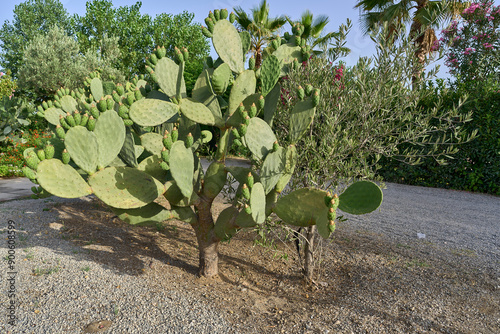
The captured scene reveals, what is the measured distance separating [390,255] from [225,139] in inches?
108

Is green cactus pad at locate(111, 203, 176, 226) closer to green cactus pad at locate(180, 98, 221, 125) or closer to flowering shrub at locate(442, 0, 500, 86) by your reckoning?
green cactus pad at locate(180, 98, 221, 125)

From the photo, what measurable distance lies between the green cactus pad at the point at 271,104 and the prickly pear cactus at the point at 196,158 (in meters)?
0.01

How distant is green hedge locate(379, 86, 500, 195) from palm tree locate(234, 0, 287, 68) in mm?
7314

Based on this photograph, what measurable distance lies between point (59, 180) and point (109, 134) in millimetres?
546

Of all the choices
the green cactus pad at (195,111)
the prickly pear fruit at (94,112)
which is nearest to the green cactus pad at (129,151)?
the prickly pear fruit at (94,112)

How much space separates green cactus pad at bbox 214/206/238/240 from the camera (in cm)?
326

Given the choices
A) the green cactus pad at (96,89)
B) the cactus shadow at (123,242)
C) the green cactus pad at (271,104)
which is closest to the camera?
the green cactus pad at (271,104)

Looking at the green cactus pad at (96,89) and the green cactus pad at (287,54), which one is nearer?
the green cactus pad at (287,54)

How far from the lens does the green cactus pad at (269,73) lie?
2950mm

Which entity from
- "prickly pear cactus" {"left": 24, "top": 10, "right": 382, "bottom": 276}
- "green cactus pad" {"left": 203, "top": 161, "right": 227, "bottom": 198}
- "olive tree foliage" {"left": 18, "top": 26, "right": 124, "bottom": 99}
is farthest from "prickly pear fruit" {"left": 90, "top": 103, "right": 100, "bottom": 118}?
"olive tree foliage" {"left": 18, "top": 26, "right": 124, "bottom": 99}

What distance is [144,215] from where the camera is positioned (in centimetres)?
333

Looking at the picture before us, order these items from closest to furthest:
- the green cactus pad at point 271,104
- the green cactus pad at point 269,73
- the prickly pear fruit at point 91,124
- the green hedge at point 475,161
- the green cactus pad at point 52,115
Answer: the prickly pear fruit at point 91,124 → the green cactus pad at point 269,73 → the green cactus pad at point 271,104 → the green cactus pad at point 52,115 → the green hedge at point 475,161

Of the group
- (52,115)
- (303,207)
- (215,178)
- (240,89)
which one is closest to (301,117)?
(240,89)

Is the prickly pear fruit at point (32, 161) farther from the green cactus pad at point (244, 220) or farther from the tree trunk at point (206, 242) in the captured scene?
the green cactus pad at point (244, 220)
